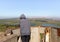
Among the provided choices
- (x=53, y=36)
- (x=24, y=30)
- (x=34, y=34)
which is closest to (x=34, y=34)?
(x=34, y=34)

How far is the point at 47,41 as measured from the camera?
10.8 meters

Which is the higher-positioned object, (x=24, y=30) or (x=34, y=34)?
(x=24, y=30)

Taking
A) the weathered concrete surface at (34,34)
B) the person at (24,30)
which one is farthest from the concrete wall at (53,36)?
the person at (24,30)

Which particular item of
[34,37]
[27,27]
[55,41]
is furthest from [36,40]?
[27,27]

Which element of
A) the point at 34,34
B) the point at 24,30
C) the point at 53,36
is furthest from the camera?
the point at 53,36

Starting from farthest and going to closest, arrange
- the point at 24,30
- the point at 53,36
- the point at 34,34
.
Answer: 1. the point at 53,36
2. the point at 34,34
3. the point at 24,30

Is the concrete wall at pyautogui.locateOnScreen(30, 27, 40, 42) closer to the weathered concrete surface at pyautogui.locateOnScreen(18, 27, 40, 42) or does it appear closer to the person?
the weathered concrete surface at pyautogui.locateOnScreen(18, 27, 40, 42)

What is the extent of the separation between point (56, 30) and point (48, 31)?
2.75 feet

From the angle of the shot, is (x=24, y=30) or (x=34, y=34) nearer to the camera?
(x=24, y=30)

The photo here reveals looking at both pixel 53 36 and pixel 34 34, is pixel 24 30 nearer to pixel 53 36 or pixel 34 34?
pixel 34 34

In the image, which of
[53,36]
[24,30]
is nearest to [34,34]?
[53,36]

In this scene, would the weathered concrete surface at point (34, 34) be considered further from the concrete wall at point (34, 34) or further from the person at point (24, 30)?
the person at point (24, 30)

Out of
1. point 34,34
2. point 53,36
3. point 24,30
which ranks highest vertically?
point 24,30

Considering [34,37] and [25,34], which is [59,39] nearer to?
[34,37]
